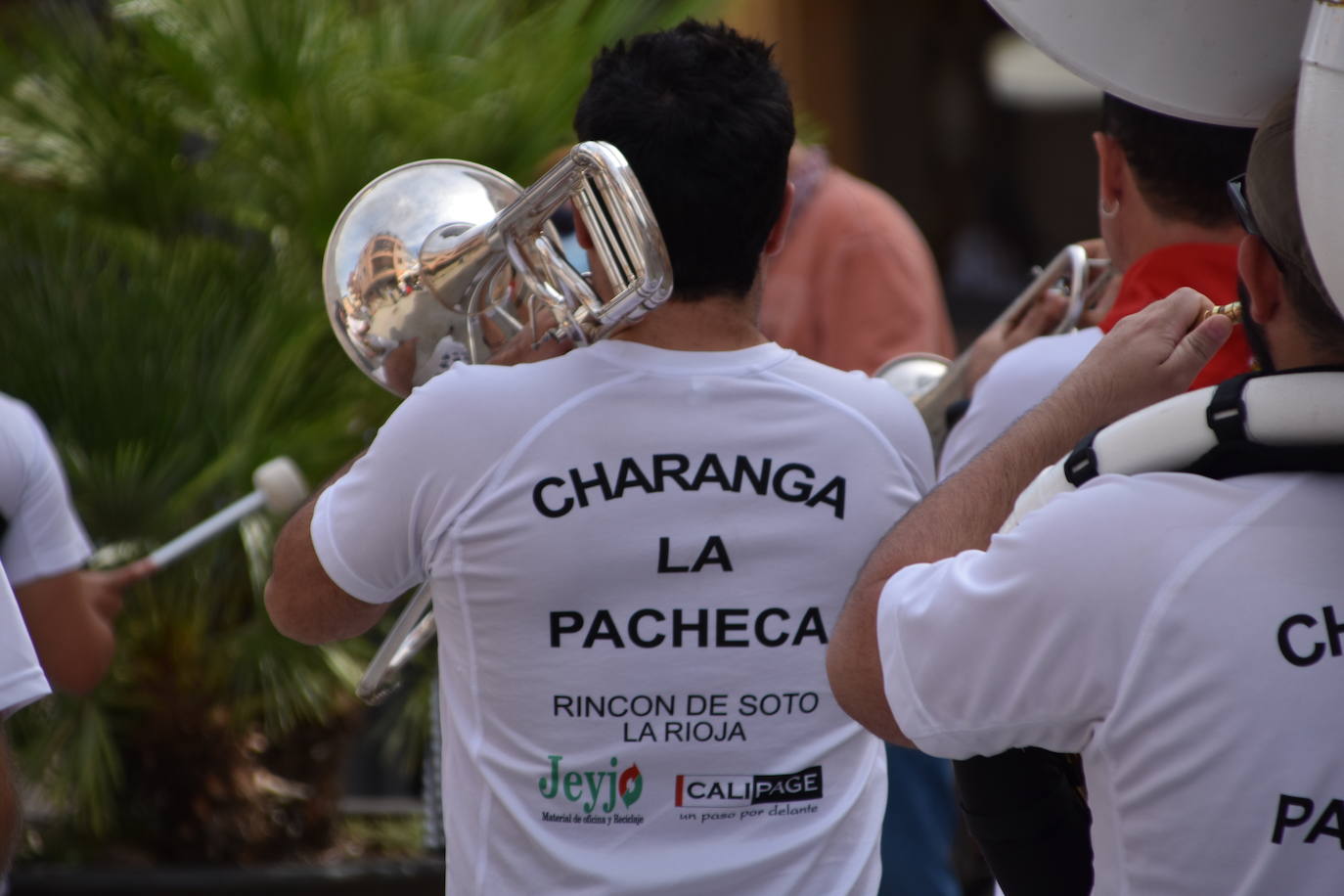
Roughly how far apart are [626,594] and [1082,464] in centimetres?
57

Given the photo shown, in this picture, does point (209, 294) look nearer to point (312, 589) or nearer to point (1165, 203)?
point (312, 589)

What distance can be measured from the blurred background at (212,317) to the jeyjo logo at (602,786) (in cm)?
201

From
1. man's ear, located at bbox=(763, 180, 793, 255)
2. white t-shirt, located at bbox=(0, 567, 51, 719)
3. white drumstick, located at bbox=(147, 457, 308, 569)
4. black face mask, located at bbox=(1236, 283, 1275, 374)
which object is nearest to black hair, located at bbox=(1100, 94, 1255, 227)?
man's ear, located at bbox=(763, 180, 793, 255)

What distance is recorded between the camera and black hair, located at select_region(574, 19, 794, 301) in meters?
1.91

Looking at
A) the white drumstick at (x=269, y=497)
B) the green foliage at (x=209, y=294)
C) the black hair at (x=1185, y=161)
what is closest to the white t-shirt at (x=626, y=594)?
the black hair at (x=1185, y=161)

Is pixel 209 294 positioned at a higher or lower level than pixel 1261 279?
lower

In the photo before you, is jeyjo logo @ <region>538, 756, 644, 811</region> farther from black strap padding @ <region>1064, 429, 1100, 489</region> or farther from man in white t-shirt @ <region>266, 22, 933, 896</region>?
black strap padding @ <region>1064, 429, 1100, 489</region>

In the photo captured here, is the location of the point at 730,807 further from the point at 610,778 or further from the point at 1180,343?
the point at 1180,343

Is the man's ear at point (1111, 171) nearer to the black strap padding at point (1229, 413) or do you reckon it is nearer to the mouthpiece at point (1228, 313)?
the mouthpiece at point (1228, 313)

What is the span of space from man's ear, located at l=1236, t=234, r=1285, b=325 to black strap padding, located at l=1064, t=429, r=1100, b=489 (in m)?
0.17

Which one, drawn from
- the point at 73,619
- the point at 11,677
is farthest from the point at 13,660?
the point at 73,619

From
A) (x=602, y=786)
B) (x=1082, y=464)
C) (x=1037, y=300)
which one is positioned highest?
(x=1082, y=464)

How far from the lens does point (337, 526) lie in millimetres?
1888

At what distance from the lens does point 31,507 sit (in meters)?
2.60
